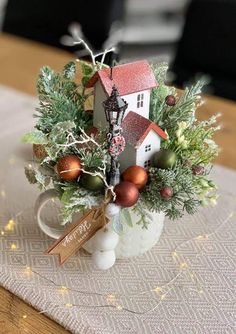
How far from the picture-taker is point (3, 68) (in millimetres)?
1692

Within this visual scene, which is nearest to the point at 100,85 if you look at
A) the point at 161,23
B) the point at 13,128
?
the point at 13,128

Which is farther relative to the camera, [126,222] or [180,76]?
[180,76]

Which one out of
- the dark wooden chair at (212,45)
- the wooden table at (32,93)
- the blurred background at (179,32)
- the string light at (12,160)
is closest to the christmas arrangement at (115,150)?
the wooden table at (32,93)

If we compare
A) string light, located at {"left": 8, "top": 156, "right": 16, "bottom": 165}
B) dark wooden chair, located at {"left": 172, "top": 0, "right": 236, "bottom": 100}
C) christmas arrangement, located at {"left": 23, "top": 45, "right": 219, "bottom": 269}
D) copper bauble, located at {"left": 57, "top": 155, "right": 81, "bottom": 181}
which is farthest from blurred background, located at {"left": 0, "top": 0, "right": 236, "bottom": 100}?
copper bauble, located at {"left": 57, "top": 155, "right": 81, "bottom": 181}

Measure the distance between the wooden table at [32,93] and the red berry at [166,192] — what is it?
239 mm

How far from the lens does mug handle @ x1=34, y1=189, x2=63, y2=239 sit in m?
0.81

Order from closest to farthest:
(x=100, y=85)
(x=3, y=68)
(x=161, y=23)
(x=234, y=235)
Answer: (x=100, y=85), (x=234, y=235), (x=3, y=68), (x=161, y=23)

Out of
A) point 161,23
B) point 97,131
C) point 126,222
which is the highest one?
point 97,131

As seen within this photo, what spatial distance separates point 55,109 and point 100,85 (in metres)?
0.08

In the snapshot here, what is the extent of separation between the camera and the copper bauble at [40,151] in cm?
80

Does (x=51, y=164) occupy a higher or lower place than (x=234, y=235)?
higher

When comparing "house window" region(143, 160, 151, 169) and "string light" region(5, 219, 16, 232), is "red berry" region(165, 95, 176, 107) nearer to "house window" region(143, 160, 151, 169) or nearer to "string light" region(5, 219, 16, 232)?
"house window" region(143, 160, 151, 169)

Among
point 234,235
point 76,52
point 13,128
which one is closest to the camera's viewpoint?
point 234,235

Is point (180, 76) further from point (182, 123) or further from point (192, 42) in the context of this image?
point (182, 123)
